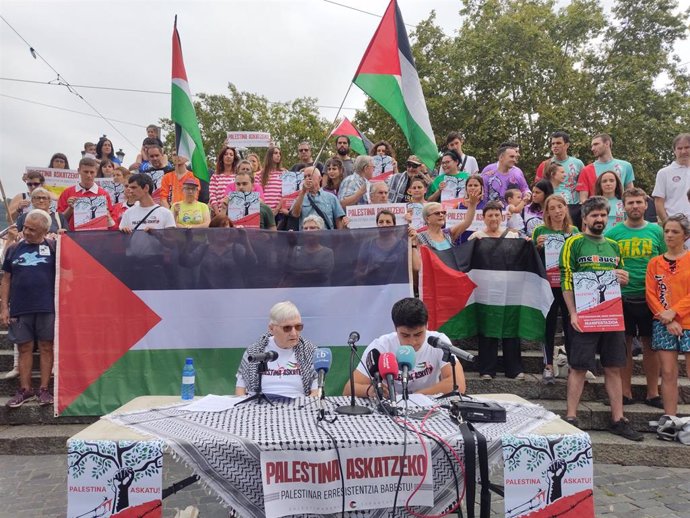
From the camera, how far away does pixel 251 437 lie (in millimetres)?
2656

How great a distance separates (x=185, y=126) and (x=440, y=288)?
398 cm

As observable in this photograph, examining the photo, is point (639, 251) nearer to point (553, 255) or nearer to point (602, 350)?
point (553, 255)

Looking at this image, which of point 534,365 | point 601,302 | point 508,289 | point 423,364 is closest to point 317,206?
point 508,289

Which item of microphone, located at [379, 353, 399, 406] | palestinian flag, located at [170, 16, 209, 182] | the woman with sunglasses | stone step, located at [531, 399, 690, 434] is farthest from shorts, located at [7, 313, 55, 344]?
stone step, located at [531, 399, 690, 434]

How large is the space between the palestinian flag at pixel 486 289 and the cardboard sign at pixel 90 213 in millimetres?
3840

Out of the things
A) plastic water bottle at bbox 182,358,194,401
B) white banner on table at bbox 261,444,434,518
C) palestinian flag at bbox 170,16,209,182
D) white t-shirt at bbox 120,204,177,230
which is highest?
palestinian flag at bbox 170,16,209,182

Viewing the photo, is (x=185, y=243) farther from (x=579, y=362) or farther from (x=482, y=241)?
(x=579, y=362)

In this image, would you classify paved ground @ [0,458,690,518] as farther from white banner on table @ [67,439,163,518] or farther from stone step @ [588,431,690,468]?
white banner on table @ [67,439,163,518]

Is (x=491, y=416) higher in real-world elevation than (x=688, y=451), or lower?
higher

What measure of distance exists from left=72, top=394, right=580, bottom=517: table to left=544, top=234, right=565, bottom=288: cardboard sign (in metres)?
2.97

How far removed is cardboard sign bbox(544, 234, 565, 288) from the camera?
580 centimetres

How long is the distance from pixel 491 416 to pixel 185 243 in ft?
12.1

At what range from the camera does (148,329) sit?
5.38 m

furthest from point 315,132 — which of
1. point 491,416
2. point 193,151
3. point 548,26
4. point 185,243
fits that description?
point 491,416
